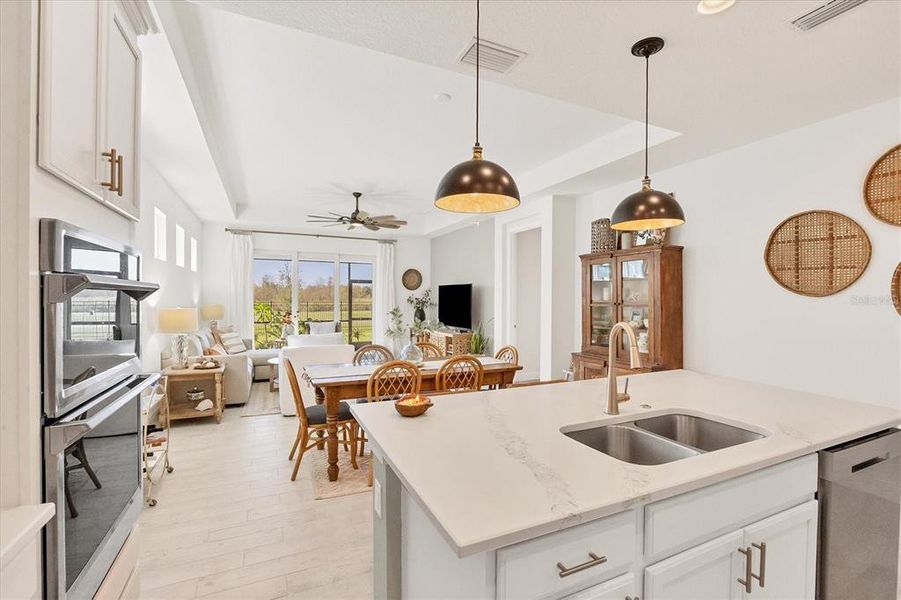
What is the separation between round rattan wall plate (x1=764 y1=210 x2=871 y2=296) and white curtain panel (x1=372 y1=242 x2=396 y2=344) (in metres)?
6.47

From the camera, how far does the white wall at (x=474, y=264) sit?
677cm

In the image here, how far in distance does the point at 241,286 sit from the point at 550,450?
722cm

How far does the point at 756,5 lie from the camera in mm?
1687

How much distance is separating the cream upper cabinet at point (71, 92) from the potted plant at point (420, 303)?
285 inches

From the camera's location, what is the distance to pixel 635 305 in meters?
3.81

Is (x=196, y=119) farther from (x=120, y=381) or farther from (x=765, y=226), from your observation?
(x=765, y=226)

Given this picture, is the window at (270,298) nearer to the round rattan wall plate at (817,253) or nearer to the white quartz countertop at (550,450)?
the white quartz countertop at (550,450)

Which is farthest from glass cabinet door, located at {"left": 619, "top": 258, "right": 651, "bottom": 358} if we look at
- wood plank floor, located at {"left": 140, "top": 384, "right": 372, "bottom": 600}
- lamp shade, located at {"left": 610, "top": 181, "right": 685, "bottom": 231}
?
wood plank floor, located at {"left": 140, "top": 384, "right": 372, "bottom": 600}

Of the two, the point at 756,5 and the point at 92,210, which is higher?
the point at 756,5

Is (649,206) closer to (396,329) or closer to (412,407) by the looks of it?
(412,407)

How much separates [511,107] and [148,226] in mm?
3576

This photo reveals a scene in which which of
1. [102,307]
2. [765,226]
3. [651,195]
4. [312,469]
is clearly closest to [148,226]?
[312,469]

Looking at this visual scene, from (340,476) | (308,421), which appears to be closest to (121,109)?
(308,421)

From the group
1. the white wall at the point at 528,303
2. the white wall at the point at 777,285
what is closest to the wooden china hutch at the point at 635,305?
the white wall at the point at 777,285
